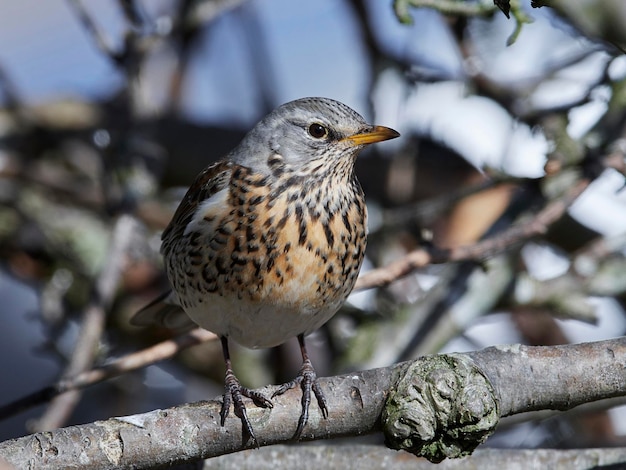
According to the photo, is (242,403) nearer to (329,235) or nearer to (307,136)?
(329,235)

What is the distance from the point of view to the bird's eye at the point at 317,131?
351 centimetres

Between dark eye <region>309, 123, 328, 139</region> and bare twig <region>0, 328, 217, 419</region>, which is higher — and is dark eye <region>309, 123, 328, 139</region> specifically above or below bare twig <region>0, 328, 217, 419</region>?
above

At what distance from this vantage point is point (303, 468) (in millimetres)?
2959

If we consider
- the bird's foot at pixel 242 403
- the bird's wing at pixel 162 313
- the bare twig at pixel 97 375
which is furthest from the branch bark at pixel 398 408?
the bird's wing at pixel 162 313

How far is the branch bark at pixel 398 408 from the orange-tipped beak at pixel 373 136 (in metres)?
0.98

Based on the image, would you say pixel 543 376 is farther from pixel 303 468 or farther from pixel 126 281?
pixel 126 281

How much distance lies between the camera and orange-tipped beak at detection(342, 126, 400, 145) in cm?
331

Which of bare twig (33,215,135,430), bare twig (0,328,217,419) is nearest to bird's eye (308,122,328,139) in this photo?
bare twig (0,328,217,419)

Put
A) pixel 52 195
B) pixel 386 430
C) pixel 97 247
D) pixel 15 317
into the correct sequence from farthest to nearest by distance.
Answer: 1. pixel 15 317
2. pixel 52 195
3. pixel 97 247
4. pixel 386 430

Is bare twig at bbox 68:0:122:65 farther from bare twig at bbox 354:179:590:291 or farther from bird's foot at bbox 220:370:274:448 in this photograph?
bird's foot at bbox 220:370:274:448

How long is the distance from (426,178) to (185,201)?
230 cm

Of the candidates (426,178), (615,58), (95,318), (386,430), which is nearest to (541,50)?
(426,178)

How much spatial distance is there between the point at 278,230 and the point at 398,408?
1029 millimetres

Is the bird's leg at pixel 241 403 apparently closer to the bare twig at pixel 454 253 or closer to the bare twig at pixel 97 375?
the bare twig at pixel 97 375
